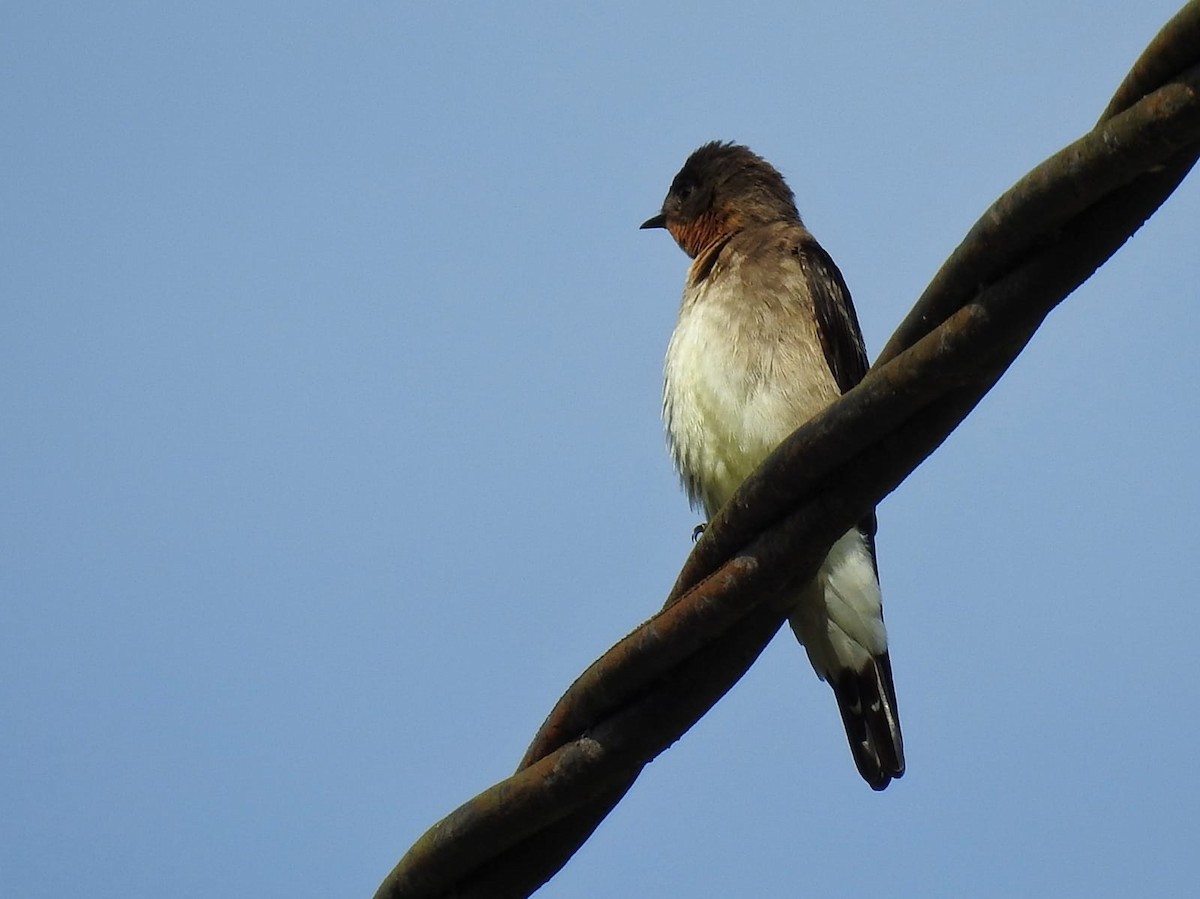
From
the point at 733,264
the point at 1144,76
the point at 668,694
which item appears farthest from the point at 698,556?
the point at 733,264

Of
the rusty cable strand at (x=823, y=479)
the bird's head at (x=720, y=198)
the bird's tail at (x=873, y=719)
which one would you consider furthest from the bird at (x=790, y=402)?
the rusty cable strand at (x=823, y=479)

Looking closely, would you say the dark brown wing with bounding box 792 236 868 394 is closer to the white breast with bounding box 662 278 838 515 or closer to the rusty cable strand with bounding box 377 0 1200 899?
the white breast with bounding box 662 278 838 515

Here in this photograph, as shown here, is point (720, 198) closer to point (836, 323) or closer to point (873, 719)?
point (836, 323)

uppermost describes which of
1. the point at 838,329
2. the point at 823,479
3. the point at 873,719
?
the point at 838,329

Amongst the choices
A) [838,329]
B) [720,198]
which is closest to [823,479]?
[838,329]

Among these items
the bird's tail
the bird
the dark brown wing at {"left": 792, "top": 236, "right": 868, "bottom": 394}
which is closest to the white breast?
the bird

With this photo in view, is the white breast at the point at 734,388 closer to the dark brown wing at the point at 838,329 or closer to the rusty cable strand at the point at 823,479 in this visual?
the dark brown wing at the point at 838,329
